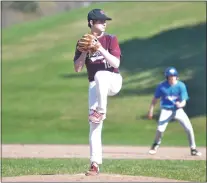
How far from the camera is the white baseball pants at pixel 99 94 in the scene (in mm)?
7715

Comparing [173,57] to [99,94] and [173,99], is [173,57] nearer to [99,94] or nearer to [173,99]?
[173,99]

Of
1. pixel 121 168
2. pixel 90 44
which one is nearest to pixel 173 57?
pixel 121 168

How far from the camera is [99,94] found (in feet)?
25.3

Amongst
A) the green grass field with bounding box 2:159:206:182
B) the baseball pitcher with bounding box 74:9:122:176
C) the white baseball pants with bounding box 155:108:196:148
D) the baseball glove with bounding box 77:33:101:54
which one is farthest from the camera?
the white baseball pants with bounding box 155:108:196:148

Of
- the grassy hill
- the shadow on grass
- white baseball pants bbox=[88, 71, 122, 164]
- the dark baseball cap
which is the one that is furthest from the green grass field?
the shadow on grass

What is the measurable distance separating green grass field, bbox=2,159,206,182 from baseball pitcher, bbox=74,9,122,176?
134 cm

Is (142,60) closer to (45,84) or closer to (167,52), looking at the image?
(167,52)

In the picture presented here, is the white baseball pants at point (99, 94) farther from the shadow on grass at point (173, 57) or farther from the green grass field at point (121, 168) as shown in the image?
the shadow on grass at point (173, 57)

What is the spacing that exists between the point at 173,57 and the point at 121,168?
24461 millimetres

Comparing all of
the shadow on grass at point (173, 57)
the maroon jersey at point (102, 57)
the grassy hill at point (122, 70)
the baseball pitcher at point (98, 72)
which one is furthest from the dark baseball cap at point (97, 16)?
the shadow on grass at point (173, 57)

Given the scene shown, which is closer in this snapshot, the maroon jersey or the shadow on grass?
the maroon jersey

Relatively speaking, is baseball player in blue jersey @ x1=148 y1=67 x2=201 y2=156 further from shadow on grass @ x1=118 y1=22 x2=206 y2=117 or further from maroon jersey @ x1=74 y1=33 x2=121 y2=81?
shadow on grass @ x1=118 y1=22 x2=206 y2=117

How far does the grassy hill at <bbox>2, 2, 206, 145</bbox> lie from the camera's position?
23.1m

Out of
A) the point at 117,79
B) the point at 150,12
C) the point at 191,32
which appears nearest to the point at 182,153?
the point at 117,79
